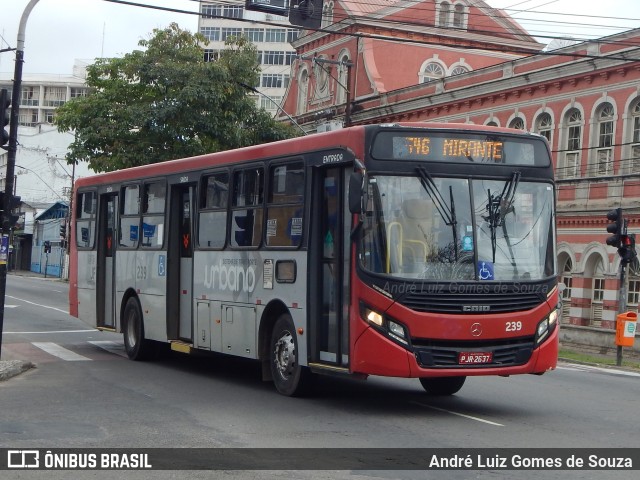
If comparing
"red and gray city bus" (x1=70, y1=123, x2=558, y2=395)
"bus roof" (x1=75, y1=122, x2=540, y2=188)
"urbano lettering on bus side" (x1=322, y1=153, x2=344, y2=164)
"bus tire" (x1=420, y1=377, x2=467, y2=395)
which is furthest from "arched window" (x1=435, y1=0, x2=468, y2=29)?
"urbano lettering on bus side" (x1=322, y1=153, x2=344, y2=164)

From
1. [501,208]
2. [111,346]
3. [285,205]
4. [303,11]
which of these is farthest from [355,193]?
[111,346]

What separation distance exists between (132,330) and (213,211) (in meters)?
4.06

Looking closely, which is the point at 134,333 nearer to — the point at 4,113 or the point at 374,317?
the point at 4,113

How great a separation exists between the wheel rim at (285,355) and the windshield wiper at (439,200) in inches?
102

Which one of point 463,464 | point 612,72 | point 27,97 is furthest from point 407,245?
point 27,97

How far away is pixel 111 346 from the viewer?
72.1 feet

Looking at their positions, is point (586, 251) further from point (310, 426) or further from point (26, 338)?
point (310, 426)

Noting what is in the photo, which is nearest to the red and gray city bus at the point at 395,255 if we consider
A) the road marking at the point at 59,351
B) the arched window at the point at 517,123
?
the road marking at the point at 59,351

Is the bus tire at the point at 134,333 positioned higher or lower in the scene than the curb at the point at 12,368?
higher

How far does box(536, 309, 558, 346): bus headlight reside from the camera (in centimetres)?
1224

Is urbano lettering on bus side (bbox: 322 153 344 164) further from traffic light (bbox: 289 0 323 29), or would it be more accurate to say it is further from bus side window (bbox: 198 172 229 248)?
traffic light (bbox: 289 0 323 29)

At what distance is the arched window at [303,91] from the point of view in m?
51.0

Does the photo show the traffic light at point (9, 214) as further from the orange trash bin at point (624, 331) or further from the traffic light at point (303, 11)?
the orange trash bin at point (624, 331)

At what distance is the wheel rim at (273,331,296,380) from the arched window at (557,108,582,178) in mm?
23435
